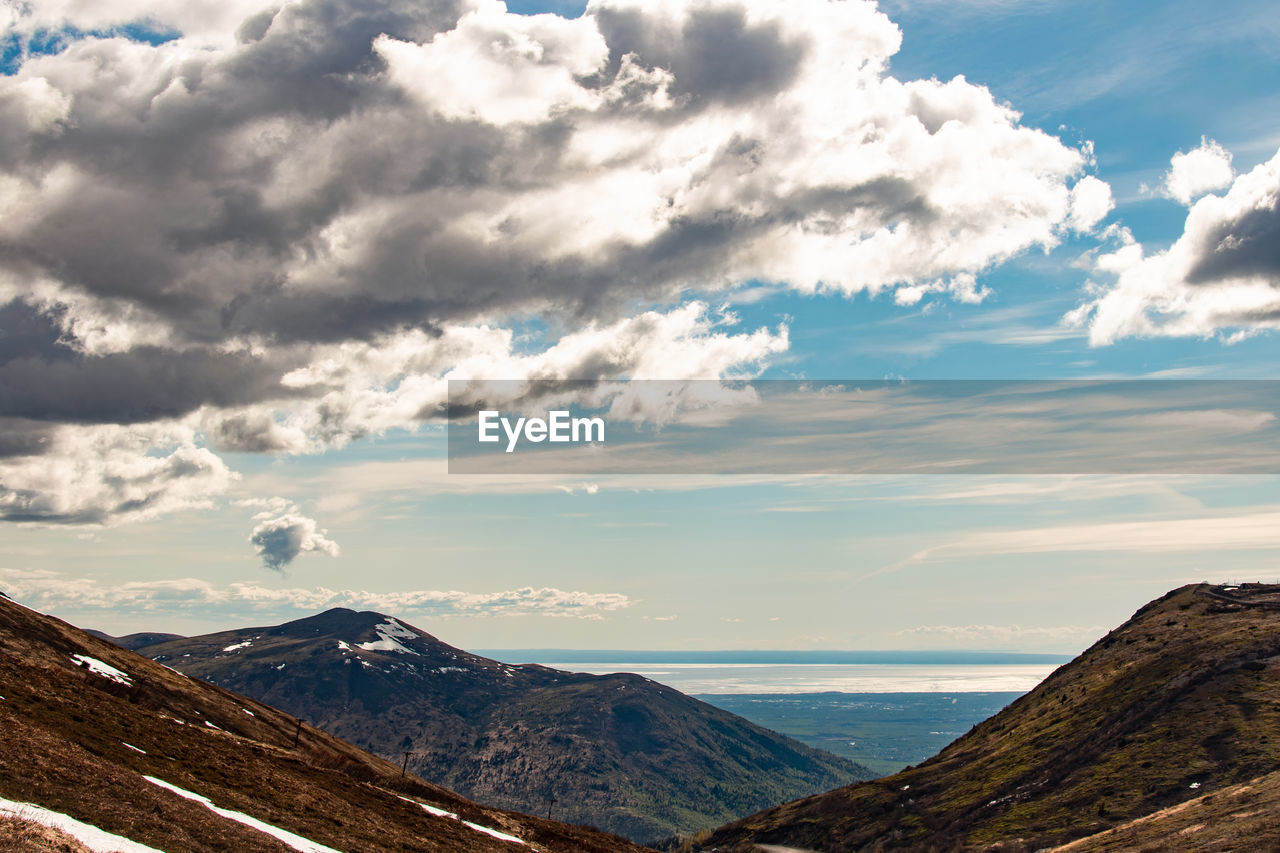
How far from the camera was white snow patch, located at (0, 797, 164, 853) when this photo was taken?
131 feet

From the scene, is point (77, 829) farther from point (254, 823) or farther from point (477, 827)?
point (477, 827)

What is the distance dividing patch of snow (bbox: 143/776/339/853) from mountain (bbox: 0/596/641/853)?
0.16 m

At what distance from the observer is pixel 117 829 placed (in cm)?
4331

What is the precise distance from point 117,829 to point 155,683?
121 metres

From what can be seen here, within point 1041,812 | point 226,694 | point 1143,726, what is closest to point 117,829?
point 226,694

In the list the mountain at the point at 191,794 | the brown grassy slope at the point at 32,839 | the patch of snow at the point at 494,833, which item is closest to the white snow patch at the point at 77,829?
the mountain at the point at 191,794

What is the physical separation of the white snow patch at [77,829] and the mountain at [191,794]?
0.19 m

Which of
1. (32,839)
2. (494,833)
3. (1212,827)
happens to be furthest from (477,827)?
(1212,827)

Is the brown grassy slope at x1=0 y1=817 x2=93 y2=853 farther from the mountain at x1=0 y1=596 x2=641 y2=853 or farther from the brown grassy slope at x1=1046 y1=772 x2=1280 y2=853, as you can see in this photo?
the brown grassy slope at x1=1046 y1=772 x2=1280 y2=853

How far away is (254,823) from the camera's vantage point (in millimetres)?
55125

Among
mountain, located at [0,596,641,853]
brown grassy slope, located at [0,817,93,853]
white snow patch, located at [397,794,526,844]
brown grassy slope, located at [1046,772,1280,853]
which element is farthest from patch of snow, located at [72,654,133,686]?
brown grassy slope, located at [1046,772,1280,853]

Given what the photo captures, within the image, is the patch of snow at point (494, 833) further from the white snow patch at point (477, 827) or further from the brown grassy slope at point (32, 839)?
the brown grassy slope at point (32, 839)

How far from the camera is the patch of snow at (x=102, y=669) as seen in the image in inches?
→ 5399

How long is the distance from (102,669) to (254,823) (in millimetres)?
114569
